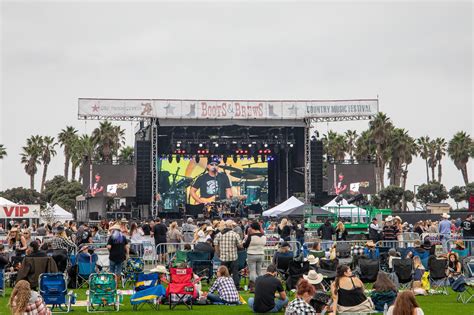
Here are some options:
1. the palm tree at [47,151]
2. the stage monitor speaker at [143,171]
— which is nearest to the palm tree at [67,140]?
the palm tree at [47,151]

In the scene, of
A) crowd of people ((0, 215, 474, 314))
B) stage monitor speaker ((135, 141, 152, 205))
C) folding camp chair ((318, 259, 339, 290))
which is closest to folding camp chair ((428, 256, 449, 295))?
crowd of people ((0, 215, 474, 314))

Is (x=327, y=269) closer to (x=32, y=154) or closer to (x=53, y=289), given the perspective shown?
(x=53, y=289)

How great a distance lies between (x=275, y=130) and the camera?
56.9m

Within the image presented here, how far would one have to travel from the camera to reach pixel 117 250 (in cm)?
2248

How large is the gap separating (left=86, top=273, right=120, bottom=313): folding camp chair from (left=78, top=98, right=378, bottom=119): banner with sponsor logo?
3562 cm

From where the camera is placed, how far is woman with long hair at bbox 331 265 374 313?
48.0ft

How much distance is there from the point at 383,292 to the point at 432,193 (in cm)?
8113

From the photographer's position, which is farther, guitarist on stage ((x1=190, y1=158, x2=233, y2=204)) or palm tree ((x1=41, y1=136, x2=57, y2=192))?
palm tree ((x1=41, y1=136, x2=57, y2=192))

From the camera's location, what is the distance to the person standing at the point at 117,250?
22500mm

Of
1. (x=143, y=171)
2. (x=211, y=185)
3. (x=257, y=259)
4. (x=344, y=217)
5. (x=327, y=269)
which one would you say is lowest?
(x=327, y=269)

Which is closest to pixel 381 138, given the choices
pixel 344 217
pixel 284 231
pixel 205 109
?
pixel 205 109

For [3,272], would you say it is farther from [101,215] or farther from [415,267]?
[101,215]

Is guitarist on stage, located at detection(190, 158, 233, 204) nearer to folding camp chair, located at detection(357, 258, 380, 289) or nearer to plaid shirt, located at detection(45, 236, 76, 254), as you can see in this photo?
plaid shirt, located at detection(45, 236, 76, 254)

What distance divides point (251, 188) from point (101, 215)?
29.7ft
